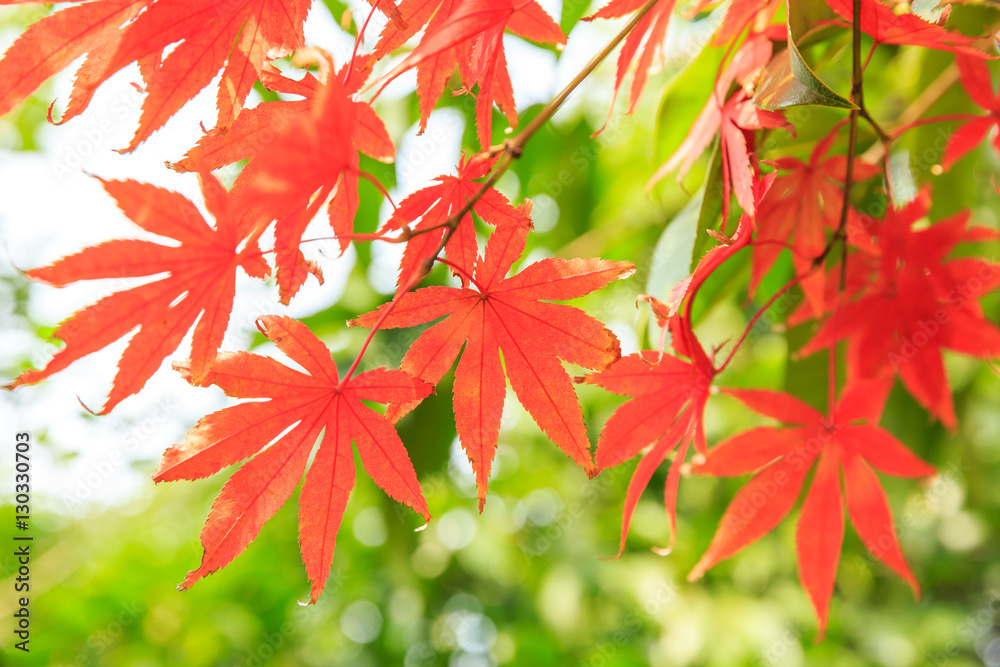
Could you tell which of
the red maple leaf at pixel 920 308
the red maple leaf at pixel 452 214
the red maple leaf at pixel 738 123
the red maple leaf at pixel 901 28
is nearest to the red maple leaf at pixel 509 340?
the red maple leaf at pixel 452 214

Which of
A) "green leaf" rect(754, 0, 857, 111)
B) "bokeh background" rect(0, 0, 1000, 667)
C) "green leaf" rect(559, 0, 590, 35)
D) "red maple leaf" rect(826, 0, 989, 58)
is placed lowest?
"bokeh background" rect(0, 0, 1000, 667)

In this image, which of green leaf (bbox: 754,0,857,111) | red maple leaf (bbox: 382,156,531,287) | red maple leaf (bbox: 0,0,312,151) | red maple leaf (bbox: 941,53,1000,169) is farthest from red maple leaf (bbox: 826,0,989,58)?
red maple leaf (bbox: 0,0,312,151)

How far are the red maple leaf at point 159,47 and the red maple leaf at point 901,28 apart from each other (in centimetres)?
38

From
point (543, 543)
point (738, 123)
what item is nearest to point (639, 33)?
point (738, 123)

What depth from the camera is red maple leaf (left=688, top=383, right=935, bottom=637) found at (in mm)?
559

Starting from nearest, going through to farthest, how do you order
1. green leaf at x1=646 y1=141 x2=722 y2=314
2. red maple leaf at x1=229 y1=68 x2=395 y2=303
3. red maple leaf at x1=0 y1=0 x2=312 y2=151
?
red maple leaf at x1=229 y1=68 x2=395 y2=303 < red maple leaf at x1=0 y1=0 x2=312 y2=151 < green leaf at x1=646 y1=141 x2=722 y2=314

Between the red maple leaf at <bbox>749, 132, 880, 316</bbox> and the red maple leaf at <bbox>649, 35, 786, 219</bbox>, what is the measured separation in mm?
100

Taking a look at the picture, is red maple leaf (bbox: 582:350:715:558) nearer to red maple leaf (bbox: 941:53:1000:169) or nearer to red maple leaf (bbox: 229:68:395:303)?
red maple leaf (bbox: 229:68:395:303)

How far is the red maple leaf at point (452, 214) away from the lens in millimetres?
422

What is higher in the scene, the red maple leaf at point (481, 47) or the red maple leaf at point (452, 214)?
the red maple leaf at point (481, 47)

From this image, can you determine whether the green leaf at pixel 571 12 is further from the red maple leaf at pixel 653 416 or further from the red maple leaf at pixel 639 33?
the red maple leaf at pixel 653 416

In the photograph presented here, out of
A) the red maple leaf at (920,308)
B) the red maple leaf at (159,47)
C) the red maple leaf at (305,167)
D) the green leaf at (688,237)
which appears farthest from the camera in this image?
the red maple leaf at (920,308)

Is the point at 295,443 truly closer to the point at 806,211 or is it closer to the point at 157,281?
the point at 157,281

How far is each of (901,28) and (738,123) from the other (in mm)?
114
